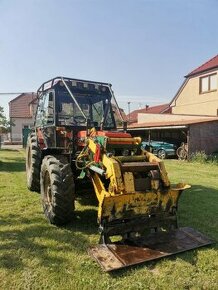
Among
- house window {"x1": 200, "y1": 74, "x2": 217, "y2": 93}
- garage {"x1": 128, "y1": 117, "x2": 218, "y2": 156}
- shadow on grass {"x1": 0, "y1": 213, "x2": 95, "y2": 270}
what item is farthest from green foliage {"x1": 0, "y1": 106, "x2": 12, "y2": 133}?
shadow on grass {"x1": 0, "y1": 213, "x2": 95, "y2": 270}

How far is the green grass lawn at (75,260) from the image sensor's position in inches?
139

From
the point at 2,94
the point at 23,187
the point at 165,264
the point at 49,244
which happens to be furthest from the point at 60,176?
the point at 2,94

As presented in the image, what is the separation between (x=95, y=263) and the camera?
13.0 ft

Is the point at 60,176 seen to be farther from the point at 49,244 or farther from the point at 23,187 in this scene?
the point at 23,187

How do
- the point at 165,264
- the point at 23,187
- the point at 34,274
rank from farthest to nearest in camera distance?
1. the point at 23,187
2. the point at 165,264
3. the point at 34,274

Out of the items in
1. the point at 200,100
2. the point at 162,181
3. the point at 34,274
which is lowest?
the point at 34,274

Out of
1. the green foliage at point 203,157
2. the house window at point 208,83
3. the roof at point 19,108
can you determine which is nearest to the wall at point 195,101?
the house window at point 208,83

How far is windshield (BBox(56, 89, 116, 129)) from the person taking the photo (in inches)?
249

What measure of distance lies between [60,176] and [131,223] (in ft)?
4.57

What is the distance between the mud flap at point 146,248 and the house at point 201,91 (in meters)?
19.8

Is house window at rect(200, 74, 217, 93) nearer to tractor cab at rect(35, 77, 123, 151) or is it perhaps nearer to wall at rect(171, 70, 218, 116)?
wall at rect(171, 70, 218, 116)

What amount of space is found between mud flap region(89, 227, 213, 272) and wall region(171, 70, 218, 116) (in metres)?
19.8

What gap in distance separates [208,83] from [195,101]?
1880 mm

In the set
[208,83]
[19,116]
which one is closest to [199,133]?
[208,83]
